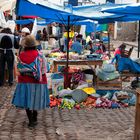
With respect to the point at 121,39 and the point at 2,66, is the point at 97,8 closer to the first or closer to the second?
Answer: the point at 2,66

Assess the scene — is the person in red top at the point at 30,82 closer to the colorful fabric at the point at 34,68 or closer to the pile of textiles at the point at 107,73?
the colorful fabric at the point at 34,68

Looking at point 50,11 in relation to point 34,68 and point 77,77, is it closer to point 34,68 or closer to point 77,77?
point 77,77

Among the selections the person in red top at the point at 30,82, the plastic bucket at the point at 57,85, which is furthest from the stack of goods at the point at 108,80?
the person in red top at the point at 30,82

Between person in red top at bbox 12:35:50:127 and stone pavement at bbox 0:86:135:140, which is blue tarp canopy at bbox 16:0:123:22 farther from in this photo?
person in red top at bbox 12:35:50:127

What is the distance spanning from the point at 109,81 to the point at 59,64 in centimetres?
271

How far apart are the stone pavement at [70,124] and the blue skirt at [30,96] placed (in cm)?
47

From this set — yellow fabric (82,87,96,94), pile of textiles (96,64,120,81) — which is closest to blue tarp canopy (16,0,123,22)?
pile of textiles (96,64,120,81)

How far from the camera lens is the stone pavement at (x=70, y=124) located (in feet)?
25.8

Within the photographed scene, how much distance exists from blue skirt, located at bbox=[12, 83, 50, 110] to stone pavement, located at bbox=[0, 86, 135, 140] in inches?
18.6

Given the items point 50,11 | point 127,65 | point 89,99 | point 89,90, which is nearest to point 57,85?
point 89,90

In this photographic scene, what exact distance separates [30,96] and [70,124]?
1209 mm

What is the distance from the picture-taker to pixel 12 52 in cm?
1347

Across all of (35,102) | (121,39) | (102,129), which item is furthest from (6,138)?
(121,39)

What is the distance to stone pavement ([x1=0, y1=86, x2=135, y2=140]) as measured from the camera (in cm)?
786
